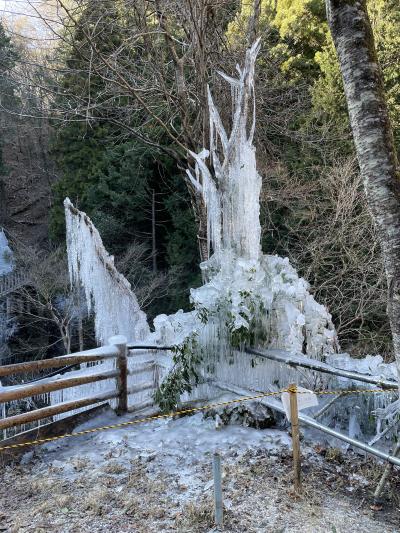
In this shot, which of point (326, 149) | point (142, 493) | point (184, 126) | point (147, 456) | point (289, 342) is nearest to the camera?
point (142, 493)

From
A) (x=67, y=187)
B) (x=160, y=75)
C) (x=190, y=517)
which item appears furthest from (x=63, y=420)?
(x=67, y=187)

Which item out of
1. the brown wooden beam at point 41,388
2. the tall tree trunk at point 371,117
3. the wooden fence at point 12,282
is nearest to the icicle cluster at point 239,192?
the brown wooden beam at point 41,388

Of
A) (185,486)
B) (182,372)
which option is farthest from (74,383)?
(185,486)

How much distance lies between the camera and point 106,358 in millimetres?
4965

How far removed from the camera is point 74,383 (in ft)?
14.6

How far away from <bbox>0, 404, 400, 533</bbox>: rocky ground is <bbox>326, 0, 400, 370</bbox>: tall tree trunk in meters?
1.59

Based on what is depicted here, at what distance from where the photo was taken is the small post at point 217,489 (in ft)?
9.18

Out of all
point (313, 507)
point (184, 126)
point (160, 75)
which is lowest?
point (313, 507)

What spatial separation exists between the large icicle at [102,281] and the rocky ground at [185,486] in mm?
3019

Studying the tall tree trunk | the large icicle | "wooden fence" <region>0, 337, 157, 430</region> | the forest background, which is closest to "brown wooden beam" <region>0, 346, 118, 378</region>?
"wooden fence" <region>0, 337, 157, 430</region>

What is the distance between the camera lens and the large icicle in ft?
23.1

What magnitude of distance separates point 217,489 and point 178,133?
7.79m

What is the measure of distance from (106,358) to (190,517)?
2.31 meters

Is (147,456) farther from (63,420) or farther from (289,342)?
(289,342)
